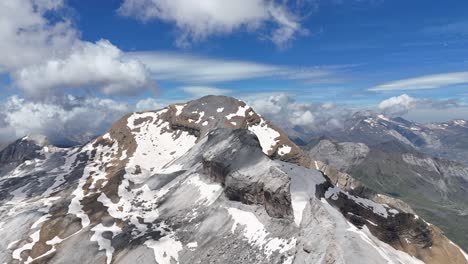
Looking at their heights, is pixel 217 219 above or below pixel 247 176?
below

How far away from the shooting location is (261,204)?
85812mm

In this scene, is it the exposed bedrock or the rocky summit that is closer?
the rocky summit

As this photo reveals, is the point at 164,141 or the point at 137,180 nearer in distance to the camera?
the point at 137,180

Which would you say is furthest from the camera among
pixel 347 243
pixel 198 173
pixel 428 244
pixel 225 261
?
pixel 198 173

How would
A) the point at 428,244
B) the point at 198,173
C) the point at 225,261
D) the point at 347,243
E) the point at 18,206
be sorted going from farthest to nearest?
the point at 18,206, the point at 198,173, the point at 428,244, the point at 225,261, the point at 347,243

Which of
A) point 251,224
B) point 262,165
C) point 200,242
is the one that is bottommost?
point 200,242

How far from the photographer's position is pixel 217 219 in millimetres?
89312

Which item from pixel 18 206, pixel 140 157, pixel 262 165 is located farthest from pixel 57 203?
pixel 262 165

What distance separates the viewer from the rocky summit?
69000 mm

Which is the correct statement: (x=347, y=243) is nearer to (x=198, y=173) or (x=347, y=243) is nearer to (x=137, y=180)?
(x=198, y=173)

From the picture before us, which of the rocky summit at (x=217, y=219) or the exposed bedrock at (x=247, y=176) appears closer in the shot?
the rocky summit at (x=217, y=219)

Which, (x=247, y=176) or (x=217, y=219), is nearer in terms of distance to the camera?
(x=217, y=219)

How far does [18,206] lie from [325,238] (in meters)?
124

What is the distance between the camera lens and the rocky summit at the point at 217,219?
69000 mm
